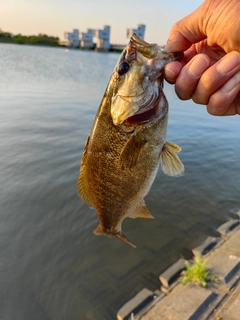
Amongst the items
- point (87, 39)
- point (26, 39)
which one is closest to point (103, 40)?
point (87, 39)

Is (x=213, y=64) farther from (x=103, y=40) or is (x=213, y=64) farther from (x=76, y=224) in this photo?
(x=103, y=40)

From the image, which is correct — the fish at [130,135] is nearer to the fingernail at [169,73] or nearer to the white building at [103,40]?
the fingernail at [169,73]

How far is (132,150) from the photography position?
223 centimetres

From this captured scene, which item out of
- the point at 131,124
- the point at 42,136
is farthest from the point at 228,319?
the point at 42,136

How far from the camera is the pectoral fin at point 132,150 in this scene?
7.24 feet

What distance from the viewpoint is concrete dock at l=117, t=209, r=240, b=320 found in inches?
159

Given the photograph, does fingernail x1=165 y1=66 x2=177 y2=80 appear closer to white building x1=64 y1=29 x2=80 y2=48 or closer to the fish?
the fish

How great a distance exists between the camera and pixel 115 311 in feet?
16.1

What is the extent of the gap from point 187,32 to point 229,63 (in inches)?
23.3

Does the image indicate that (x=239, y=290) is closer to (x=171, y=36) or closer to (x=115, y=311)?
(x=115, y=311)

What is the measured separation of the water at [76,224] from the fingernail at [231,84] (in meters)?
4.22

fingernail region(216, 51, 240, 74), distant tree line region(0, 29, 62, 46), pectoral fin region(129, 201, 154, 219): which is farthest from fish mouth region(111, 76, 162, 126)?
distant tree line region(0, 29, 62, 46)

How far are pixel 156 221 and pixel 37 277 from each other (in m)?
3.19

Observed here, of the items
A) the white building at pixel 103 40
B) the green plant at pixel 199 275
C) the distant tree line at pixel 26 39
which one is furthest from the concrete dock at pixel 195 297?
the white building at pixel 103 40
